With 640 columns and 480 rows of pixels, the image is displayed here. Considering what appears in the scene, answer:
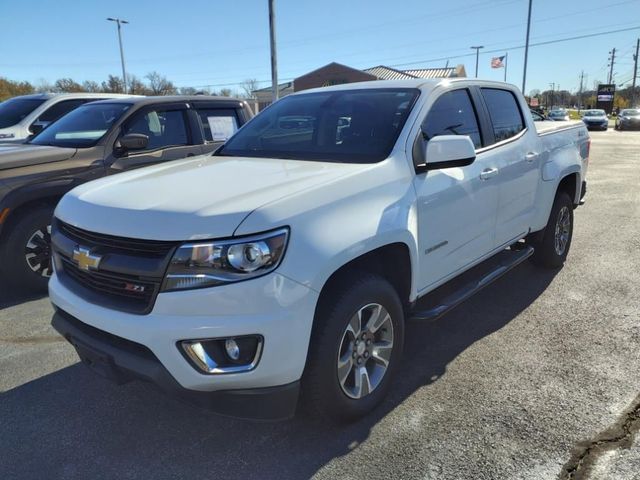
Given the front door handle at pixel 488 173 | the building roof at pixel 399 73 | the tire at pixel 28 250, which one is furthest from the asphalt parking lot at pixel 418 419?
the building roof at pixel 399 73

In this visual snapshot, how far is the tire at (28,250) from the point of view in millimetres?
4598

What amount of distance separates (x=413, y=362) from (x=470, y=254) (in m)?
0.87

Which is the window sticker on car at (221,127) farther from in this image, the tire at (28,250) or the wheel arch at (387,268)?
the wheel arch at (387,268)

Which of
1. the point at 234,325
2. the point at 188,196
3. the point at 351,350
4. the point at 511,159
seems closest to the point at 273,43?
the point at 511,159

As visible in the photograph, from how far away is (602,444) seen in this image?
2.64m

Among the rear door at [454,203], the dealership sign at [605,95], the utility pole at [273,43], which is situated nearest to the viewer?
the rear door at [454,203]

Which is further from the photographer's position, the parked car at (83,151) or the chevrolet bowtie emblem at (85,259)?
the parked car at (83,151)

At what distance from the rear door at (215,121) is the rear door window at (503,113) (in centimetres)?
323

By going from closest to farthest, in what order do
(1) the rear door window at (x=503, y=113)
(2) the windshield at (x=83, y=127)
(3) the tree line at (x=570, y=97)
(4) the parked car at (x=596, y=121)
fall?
(1) the rear door window at (x=503, y=113) < (2) the windshield at (x=83, y=127) < (4) the parked car at (x=596, y=121) < (3) the tree line at (x=570, y=97)

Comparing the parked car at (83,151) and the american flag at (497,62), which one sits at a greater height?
the american flag at (497,62)

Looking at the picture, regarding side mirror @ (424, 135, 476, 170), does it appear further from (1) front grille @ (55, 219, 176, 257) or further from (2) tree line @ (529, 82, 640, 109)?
(2) tree line @ (529, 82, 640, 109)

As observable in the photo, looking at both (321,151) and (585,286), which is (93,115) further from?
(585,286)

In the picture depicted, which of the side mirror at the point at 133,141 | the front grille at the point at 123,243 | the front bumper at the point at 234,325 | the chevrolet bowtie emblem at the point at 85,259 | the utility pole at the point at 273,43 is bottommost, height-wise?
the front bumper at the point at 234,325

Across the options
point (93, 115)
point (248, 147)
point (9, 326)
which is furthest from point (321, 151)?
point (93, 115)
